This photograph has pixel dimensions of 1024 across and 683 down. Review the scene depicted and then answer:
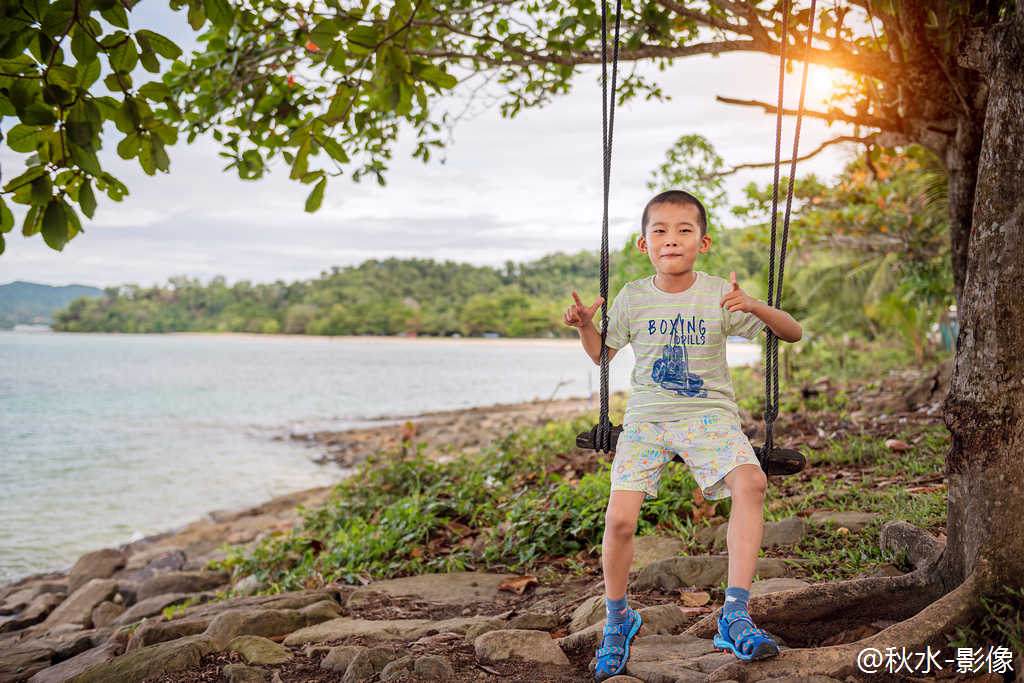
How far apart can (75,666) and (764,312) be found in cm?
322

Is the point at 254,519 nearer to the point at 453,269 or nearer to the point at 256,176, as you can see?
the point at 256,176

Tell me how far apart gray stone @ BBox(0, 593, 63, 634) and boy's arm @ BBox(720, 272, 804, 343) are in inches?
244

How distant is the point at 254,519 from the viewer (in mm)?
8477

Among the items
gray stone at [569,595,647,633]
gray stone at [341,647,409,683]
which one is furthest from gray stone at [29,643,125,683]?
gray stone at [569,595,647,633]

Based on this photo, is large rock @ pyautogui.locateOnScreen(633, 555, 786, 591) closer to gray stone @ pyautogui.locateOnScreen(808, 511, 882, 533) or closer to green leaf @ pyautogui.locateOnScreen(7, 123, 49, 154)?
gray stone @ pyautogui.locateOnScreen(808, 511, 882, 533)

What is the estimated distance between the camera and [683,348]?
94.7 inches

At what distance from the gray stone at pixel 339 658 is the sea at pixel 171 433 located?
4.40m

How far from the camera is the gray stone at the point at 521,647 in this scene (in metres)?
2.45

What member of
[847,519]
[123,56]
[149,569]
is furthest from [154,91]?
[149,569]

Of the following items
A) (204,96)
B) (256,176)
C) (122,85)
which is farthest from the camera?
(256,176)

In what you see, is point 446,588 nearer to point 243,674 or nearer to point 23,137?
point 243,674

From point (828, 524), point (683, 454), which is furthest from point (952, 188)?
point (683, 454)

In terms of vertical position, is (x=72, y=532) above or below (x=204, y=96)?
below

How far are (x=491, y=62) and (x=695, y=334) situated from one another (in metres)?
2.76
